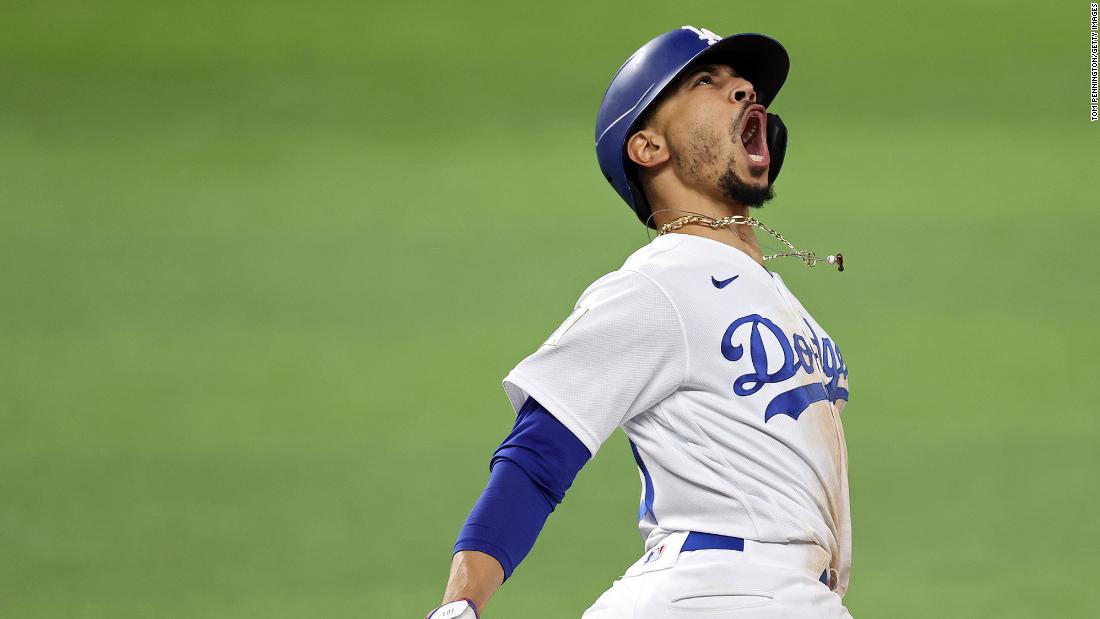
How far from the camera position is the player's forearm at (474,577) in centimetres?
116

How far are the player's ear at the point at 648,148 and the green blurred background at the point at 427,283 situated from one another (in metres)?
1.30

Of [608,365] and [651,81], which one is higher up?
[651,81]

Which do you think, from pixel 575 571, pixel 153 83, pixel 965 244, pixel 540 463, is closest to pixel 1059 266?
pixel 965 244

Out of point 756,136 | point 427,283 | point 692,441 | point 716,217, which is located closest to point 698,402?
point 692,441

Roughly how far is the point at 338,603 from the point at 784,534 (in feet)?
5.25

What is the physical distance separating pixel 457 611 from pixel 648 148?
0.66m

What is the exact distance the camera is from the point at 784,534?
4.14 feet

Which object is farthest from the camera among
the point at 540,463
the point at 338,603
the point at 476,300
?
the point at 476,300

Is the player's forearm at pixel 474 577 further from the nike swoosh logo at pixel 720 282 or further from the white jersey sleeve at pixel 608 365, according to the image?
the nike swoosh logo at pixel 720 282

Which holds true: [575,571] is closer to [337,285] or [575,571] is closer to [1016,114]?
[337,285]

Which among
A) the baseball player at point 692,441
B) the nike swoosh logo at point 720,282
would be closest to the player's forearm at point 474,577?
the baseball player at point 692,441

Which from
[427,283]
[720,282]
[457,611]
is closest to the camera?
[457,611]

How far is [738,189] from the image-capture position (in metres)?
1.49

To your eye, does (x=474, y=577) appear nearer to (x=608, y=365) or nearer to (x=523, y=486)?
(x=523, y=486)
